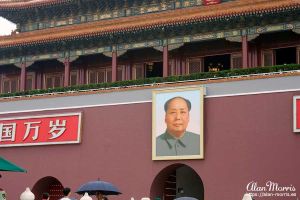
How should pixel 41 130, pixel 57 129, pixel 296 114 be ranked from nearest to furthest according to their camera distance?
1. pixel 296 114
2. pixel 57 129
3. pixel 41 130

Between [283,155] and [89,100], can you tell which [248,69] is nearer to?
[283,155]

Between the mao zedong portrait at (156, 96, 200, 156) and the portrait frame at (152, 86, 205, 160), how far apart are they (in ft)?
0.25

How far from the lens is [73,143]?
20.4 meters

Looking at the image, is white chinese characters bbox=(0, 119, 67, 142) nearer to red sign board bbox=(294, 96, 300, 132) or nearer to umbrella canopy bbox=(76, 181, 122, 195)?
red sign board bbox=(294, 96, 300, 132)

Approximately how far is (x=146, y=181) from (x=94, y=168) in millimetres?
2088

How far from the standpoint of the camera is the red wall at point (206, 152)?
17.0 m

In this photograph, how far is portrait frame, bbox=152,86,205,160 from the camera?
1819 cm

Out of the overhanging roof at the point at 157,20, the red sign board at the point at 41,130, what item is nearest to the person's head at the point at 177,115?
the overhanging roof at the point at 157,20

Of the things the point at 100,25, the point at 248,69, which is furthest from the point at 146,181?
the point at 100,25

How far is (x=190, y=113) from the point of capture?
18469 millimetres

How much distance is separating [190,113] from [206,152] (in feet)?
4.48

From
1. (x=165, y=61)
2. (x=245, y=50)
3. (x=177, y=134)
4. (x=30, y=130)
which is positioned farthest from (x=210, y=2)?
(x=30, y=130)

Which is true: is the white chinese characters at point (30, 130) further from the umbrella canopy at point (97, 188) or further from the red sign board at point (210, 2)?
the umbrella canopy at point (97, 188)

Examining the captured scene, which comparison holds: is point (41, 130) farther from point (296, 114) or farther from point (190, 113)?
point (296, 114)
